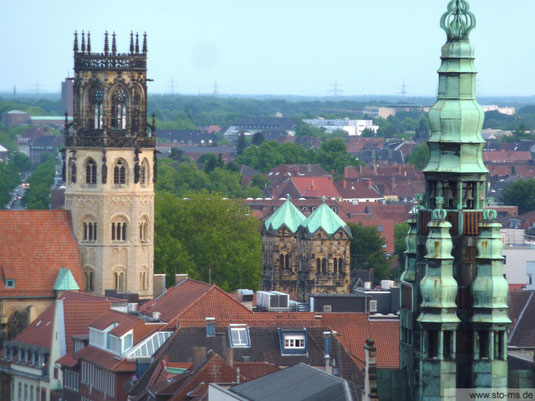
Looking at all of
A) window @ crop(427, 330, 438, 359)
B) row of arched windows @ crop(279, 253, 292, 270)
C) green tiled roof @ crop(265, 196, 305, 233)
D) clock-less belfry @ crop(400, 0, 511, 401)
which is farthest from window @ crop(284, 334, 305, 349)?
green tiled roof @ crop(265, 196, 305, 233)

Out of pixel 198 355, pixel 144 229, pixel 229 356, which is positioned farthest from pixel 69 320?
pixel 198 355

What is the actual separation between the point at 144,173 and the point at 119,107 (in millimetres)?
3966

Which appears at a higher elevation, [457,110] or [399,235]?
[457,110]

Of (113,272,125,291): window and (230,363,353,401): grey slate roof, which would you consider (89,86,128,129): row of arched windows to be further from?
(230,363,353,401): grey slate roof

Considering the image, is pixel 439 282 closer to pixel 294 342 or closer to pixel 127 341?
pixel 294 342

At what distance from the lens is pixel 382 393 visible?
3073 cm

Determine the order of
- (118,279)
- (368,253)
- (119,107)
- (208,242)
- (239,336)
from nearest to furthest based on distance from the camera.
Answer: (239,336)
(119,107)
(118,279)
(208,242)
(368,253)

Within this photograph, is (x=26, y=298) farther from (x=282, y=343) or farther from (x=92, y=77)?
(x=282, y=343)

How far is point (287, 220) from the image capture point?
13700 cm

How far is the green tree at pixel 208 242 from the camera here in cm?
12244

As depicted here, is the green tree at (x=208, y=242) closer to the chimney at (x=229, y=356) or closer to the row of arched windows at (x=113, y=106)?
the row of arched windows at (x=113, y=106)

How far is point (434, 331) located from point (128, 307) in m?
61.1

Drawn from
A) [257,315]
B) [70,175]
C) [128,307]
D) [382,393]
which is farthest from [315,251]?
[382,393]

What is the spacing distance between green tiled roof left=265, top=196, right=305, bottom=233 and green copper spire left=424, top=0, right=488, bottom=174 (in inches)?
4152
